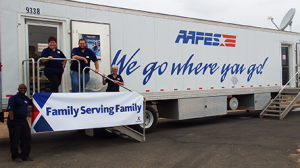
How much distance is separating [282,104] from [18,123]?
9.78 metres

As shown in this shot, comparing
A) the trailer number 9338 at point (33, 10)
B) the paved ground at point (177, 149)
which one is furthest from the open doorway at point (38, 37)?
the paved ground at point (177, 149)

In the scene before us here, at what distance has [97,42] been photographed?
727 centimetres

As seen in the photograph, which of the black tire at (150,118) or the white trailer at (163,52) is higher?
the white trailer at (163,52)

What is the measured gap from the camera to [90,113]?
6184 mm

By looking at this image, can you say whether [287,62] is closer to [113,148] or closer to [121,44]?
[121,44]

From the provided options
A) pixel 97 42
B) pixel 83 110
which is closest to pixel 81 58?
pixel 97 42

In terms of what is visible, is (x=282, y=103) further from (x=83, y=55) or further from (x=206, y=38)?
(x=83, y=55)

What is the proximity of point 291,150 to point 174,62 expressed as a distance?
411 centimetres

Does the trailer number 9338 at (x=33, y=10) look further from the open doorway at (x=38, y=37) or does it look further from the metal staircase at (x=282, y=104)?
the metal staircase at (x=282, y=104)

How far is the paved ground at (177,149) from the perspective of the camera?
5391mm

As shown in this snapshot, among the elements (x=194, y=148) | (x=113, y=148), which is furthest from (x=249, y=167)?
(x=113, y=148)

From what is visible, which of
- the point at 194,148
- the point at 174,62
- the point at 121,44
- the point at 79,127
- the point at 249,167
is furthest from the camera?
the point at 174,62

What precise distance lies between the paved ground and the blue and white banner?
66 centimetres

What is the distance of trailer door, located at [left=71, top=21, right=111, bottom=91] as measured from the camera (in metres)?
7.07
